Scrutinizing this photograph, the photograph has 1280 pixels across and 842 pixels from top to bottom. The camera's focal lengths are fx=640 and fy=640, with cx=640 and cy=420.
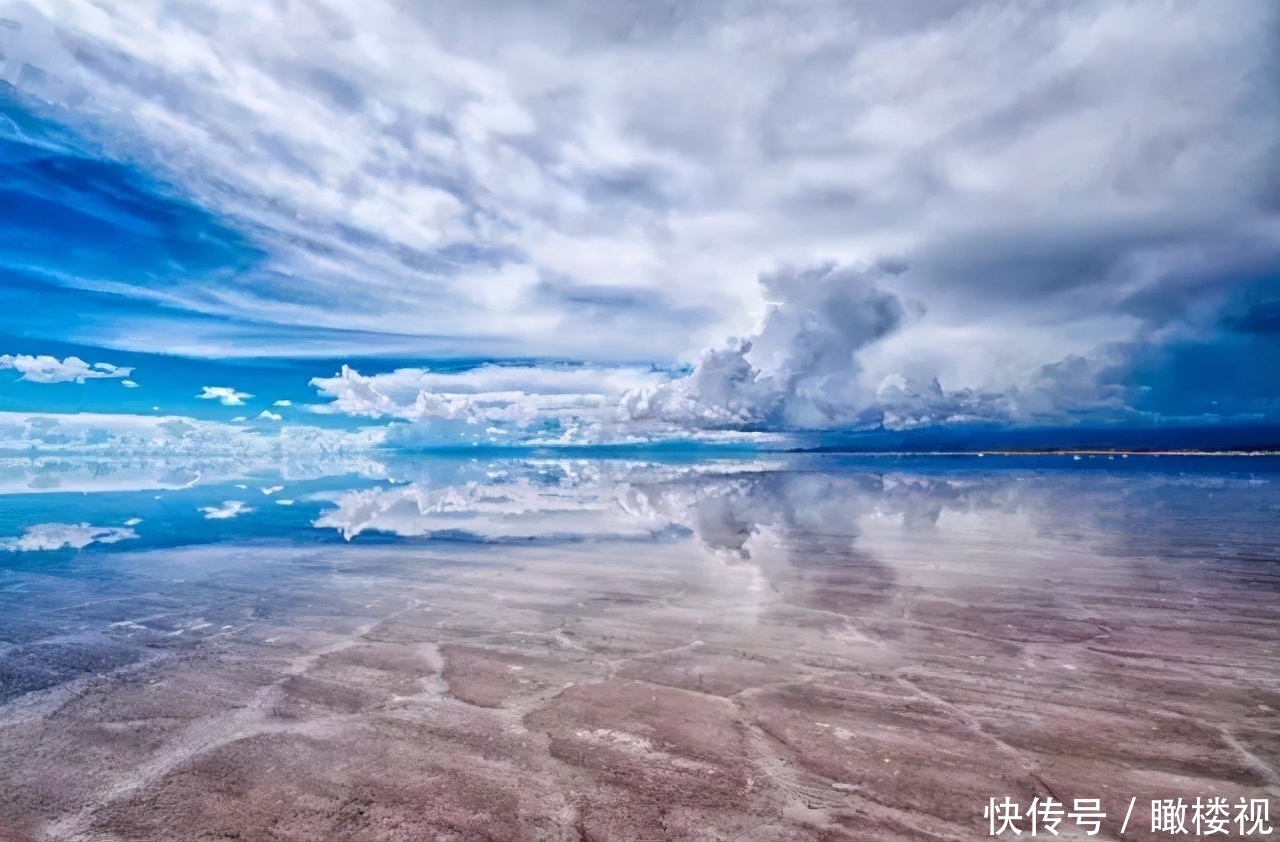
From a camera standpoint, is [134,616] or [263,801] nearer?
[263,801]

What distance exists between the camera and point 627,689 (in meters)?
6.59

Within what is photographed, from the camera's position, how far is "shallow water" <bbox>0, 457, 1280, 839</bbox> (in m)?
4.61

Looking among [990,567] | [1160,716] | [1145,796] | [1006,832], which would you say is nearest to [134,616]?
[1006,832]

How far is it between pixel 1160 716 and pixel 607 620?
6.28 metres

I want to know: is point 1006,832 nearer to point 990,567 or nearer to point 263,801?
point 263,801

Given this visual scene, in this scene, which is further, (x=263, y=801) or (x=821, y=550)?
(x=821, y=550)

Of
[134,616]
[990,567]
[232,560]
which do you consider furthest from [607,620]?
[232,560]

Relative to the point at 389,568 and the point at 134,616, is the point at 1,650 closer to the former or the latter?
the point at 134,616

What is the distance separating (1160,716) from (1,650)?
12965mm

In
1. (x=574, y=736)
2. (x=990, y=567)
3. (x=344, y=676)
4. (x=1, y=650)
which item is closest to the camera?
(x=574, y=736)

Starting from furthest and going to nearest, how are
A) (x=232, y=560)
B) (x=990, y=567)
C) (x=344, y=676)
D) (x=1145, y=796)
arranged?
(x=232, y=560)
(x=990, y=567)
(x=344, y=676)
(x=1145, y=796)

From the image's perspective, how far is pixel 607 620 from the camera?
9.31 meters

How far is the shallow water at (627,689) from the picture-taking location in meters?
4.61

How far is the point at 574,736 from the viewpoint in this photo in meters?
5.58
